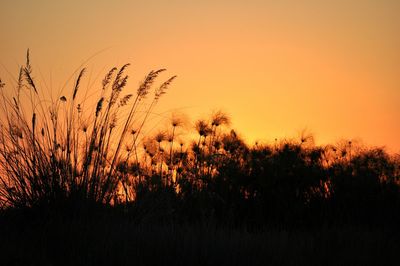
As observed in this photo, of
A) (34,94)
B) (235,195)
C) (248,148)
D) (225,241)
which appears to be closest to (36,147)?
(34,94)

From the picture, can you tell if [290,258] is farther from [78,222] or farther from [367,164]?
[367,164]

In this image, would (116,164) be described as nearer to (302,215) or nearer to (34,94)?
(34,94)

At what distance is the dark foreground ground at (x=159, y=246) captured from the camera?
→ 507cm

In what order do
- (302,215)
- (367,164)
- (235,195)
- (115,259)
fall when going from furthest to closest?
(367,164) < (235,195) < (302,215) < (115,259)

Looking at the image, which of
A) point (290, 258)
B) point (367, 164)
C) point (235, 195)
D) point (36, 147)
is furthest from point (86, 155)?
point (367, 164)

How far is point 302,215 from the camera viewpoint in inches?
381

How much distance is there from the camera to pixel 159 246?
5.36 metres

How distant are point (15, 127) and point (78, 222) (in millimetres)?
1997

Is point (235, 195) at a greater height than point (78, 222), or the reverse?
point (235, 195)

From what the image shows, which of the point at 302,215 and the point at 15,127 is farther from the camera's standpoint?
the point at 302,215

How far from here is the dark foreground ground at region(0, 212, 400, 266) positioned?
5.07 meters

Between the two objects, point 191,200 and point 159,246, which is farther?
point 191,200

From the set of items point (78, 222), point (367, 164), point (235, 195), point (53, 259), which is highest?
point (367, 164)

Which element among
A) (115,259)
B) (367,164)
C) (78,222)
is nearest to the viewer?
(115,259)
